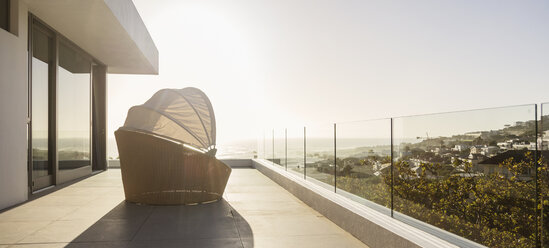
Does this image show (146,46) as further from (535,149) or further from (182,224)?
(535,149)

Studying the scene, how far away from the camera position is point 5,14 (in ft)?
21.5

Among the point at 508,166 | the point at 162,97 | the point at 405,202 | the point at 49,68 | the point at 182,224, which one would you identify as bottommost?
the point at 182,224

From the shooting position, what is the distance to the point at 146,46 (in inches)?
469

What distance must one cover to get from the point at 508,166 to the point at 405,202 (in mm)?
1429

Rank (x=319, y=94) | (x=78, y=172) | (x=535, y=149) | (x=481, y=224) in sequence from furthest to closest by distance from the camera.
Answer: (x=319, y=94) → (x=78, y=172) → (x=481, y=224) → (x=535, y=149)

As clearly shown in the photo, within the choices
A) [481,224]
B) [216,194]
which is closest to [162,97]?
[216,194]

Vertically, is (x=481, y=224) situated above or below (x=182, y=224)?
above

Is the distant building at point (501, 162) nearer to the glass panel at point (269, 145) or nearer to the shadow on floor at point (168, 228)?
the shadow on floor at point (168, 228)

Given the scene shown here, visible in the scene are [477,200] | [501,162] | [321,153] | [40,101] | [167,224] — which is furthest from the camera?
[40,101]

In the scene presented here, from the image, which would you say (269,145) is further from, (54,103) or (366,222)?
(366,222)

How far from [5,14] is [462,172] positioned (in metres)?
7.16

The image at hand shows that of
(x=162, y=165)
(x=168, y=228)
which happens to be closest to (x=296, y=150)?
(x=162, y=165)

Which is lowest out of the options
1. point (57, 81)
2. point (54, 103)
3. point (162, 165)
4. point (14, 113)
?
point (162, 165)

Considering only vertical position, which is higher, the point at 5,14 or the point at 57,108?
the point at 5,14
